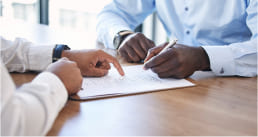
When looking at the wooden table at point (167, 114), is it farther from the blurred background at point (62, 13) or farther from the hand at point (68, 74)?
the blurred background at point (62, 13)

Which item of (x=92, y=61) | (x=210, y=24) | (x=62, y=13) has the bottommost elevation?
(x=62, y=13)

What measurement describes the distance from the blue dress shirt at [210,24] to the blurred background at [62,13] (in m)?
0.26

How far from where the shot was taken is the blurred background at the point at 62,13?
2.78 metres

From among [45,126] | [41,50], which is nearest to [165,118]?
[45,126]

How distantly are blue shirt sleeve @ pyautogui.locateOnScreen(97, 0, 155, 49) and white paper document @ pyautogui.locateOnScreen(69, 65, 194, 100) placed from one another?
0.66 meters

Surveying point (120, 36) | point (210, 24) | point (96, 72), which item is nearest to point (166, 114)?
point (96, 72)

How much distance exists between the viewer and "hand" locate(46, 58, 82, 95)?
0.66 metres

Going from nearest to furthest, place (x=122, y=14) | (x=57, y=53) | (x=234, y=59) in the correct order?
1. (x=57, y=53)
2. (x=234, y=59)
3. (x=122, y=14)

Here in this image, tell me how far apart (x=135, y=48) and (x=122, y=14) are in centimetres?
62

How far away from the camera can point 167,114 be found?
0.63 meters

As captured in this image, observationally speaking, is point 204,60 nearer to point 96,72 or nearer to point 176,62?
point 176,62

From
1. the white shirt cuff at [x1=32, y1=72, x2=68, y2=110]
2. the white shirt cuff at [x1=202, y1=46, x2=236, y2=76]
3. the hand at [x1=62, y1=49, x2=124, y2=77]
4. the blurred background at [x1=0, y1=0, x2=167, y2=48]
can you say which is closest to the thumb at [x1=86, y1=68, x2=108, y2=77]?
the hand at [x1=62, y1=49, x2=124, y2=77]

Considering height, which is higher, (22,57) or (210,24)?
(210,24)

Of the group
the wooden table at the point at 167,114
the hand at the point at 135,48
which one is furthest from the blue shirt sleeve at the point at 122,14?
the wooden table at the point at 167,114
